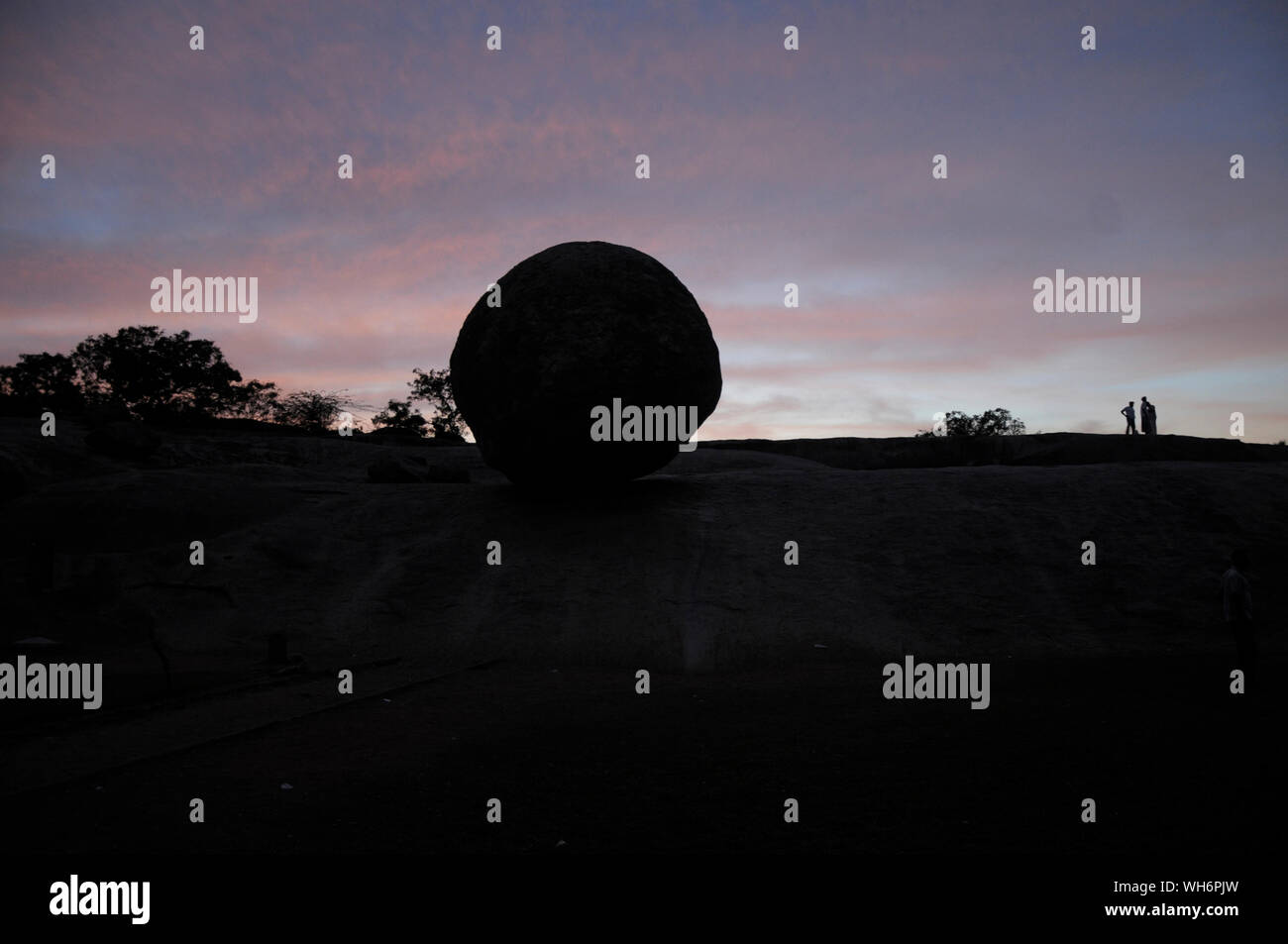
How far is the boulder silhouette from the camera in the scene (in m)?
13.6

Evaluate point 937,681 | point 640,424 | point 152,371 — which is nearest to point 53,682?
point 640,424

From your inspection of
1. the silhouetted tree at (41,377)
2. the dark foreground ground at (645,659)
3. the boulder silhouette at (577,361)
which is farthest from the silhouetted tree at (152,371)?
the boulder silhouette at (577,361)

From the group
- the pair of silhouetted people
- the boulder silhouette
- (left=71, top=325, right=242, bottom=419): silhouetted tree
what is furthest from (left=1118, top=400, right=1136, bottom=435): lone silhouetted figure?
(left=71, top=325, right=242, bottom=419): silhouetted tree

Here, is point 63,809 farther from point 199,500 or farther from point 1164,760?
point 199,500

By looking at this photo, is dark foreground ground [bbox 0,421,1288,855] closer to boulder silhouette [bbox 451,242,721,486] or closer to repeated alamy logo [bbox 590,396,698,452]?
boulder silhouette [bbox 451,242,721,486]

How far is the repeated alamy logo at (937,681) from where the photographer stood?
352 inches

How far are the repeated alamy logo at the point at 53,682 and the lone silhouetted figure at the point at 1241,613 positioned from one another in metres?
11.3

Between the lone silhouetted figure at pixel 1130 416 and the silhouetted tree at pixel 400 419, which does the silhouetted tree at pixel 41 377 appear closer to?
the silhouetted tree at pixel 400 419
